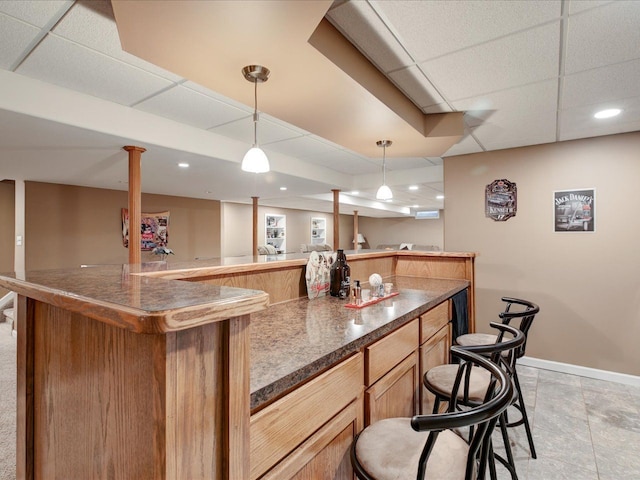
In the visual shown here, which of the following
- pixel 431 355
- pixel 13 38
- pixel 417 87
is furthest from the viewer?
pixel 417 87

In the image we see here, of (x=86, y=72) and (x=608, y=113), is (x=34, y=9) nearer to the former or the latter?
(x=86, y=72)

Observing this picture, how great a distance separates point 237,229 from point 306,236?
290 centimetres

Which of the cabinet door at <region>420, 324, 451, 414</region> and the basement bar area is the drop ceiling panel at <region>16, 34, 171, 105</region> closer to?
the basement bar area

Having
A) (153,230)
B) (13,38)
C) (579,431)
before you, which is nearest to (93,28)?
(13,38)

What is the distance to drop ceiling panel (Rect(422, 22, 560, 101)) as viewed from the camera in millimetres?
1759

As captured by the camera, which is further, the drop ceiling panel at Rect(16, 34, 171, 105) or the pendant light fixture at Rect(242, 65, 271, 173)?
the drop ceiling panel at Rect(16, 34, 171, 105)

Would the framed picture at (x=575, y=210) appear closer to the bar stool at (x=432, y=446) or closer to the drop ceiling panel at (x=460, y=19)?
the drop ceiling panel at (x=460, y=19)

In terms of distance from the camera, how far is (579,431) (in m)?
2.30

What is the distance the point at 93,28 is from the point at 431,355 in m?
2.62

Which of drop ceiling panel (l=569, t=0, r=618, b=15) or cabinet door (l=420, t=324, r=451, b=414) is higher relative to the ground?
drop ceiling panel (l=569, t=0, r=618, b=15)

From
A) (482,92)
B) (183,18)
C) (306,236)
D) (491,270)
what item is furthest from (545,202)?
(306,236)

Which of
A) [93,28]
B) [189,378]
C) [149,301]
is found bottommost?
[189,378]

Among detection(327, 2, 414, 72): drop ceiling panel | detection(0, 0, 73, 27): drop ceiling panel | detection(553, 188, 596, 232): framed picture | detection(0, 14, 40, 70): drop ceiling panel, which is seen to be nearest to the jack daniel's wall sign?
detection(553, 188, 596, 232): framed picture

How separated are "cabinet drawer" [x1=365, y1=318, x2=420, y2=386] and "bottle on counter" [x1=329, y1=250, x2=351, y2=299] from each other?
470mm
